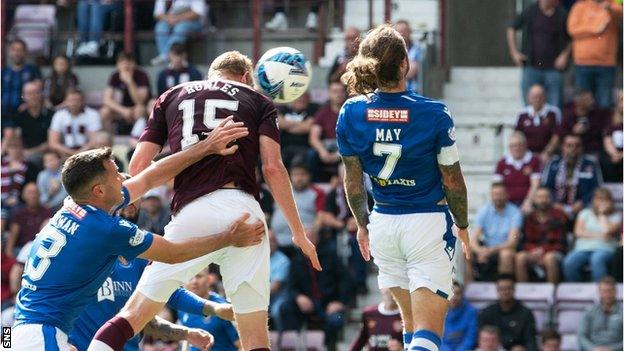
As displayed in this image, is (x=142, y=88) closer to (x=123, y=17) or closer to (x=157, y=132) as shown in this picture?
(x=123, y=17)

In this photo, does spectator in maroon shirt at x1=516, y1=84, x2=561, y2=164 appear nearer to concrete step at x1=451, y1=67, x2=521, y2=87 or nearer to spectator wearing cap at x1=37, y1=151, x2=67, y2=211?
concrete step at x1=451, y1=67, x2=521, y2=87

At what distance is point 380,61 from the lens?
1002 cm

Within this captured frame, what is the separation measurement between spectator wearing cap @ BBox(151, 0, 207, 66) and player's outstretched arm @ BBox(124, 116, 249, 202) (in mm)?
12582

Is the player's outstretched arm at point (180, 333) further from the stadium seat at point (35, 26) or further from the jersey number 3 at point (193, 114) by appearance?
the stadium seat at point (35, 26)

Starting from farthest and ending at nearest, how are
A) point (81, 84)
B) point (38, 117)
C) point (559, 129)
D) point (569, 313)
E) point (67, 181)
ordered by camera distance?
1. point (81, 84)
2. point (38, 117)
3. point (559, 129)
4. point (569, 313)
5. point (67, 181)

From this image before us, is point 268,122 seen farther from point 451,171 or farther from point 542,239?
point 542,239

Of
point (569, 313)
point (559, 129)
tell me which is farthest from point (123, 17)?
point (569, 313)

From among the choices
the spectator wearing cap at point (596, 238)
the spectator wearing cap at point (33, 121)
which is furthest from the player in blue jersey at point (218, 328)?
the spectator wearing cap at point (33, 121)

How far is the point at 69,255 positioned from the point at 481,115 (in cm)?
1312

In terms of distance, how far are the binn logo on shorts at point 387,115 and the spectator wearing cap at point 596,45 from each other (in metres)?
10.6

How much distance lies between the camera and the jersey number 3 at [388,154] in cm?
998

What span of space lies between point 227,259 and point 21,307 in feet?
4.53

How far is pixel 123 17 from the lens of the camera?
23141 millimetres

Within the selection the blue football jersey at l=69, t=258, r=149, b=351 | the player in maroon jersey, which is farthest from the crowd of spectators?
the player in maroon jersey
